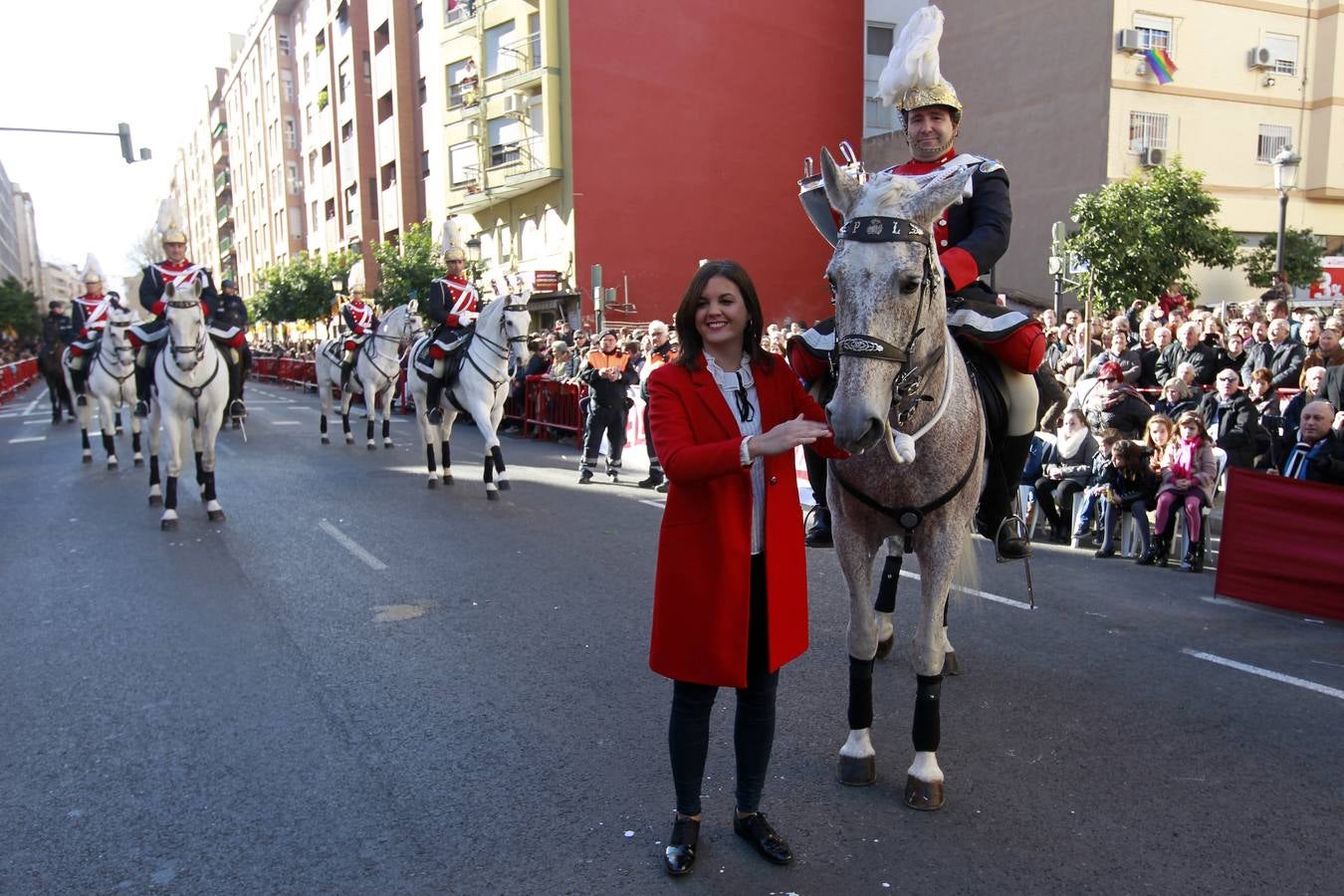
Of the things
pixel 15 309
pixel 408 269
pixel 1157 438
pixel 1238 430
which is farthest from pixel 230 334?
pixel 15 309

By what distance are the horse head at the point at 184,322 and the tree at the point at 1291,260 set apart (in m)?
23.9

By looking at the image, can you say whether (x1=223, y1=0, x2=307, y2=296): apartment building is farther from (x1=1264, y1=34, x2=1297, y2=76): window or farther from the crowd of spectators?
the crowd of spectators

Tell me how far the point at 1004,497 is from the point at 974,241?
1.33 meters

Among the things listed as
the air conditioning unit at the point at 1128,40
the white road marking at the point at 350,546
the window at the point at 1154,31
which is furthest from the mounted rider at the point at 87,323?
the window at the point at 1154,31

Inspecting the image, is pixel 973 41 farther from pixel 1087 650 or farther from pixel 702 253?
pixel 1087 650

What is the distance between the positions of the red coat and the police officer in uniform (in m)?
9.71

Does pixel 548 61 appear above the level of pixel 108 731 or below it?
above

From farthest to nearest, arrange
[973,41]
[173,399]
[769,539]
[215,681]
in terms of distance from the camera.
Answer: [973,41]
[173,399]
[215,681]
[769,539]

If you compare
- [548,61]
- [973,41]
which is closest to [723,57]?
[548,61]

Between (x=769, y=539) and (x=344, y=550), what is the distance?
615 centimetres

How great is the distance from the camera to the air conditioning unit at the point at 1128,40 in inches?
984

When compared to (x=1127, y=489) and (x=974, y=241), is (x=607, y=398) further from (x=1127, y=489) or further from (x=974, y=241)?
(x=974, y=241)

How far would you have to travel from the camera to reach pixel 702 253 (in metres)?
31.8

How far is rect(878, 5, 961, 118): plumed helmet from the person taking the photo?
4.20 meters
